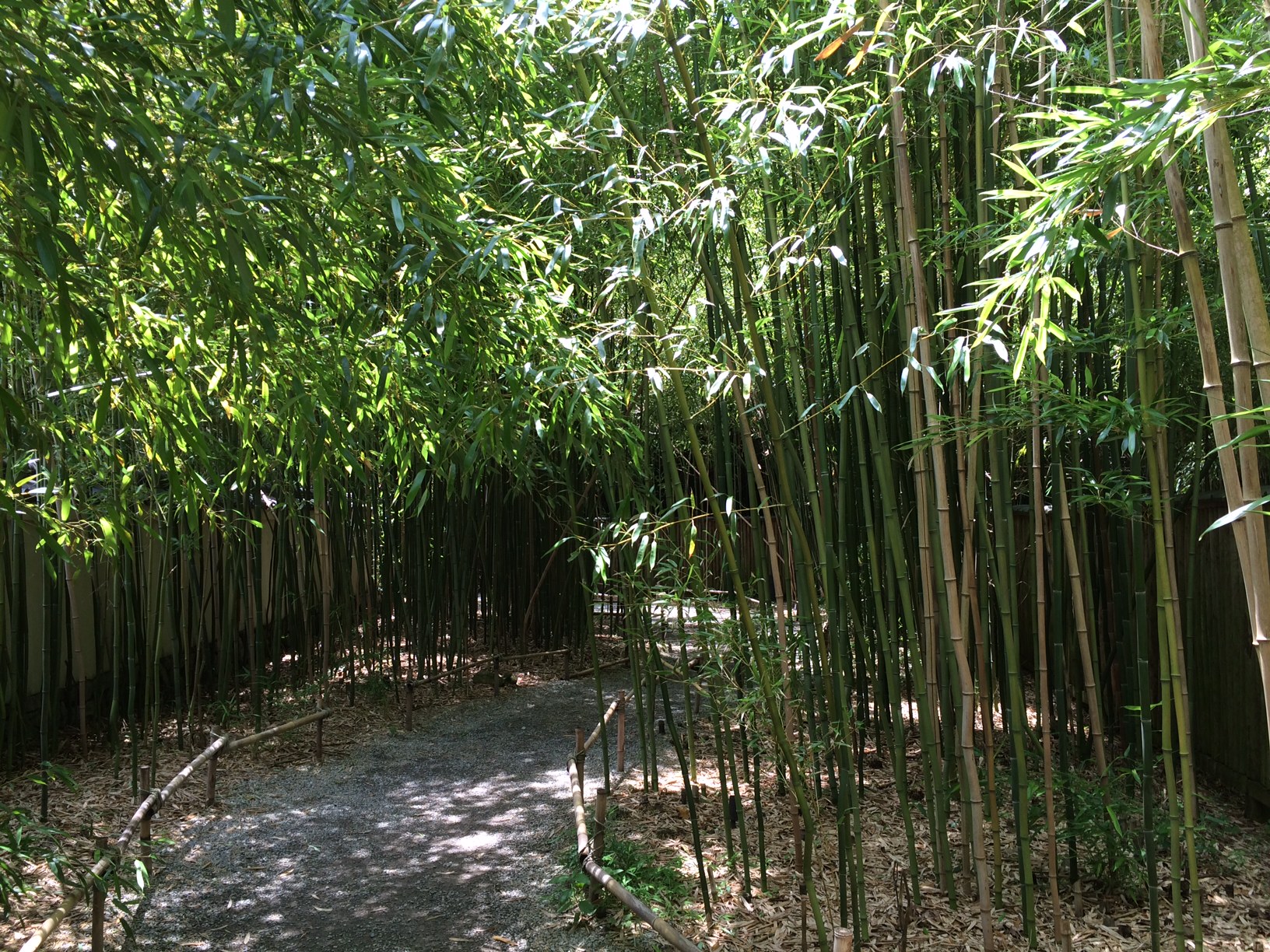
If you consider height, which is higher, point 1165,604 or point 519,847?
point 1165,604

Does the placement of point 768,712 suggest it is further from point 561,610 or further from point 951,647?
point 561,610

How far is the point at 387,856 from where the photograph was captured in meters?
3.50

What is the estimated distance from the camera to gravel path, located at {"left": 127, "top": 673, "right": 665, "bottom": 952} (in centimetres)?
290

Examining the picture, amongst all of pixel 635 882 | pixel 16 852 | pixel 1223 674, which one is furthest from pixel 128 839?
pixel 1223 674

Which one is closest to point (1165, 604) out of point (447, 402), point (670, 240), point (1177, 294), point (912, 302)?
point (912, 302)

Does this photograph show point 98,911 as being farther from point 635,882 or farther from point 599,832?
point 635,882

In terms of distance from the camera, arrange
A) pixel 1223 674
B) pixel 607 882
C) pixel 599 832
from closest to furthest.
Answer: pixel 607 882 → pixel 599 832 → pixel 1223 674

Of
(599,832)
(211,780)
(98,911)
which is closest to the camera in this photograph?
(98,911)

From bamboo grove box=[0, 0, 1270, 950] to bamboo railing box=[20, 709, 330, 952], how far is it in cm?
89

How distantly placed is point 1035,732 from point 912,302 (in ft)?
6.97

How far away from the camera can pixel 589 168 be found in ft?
10.2

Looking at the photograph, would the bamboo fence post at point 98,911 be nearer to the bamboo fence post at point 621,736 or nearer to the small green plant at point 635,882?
the small green plant at point 635,882

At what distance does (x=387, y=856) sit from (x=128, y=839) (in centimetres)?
86

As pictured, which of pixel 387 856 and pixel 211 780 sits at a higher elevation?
pixel 211 780
